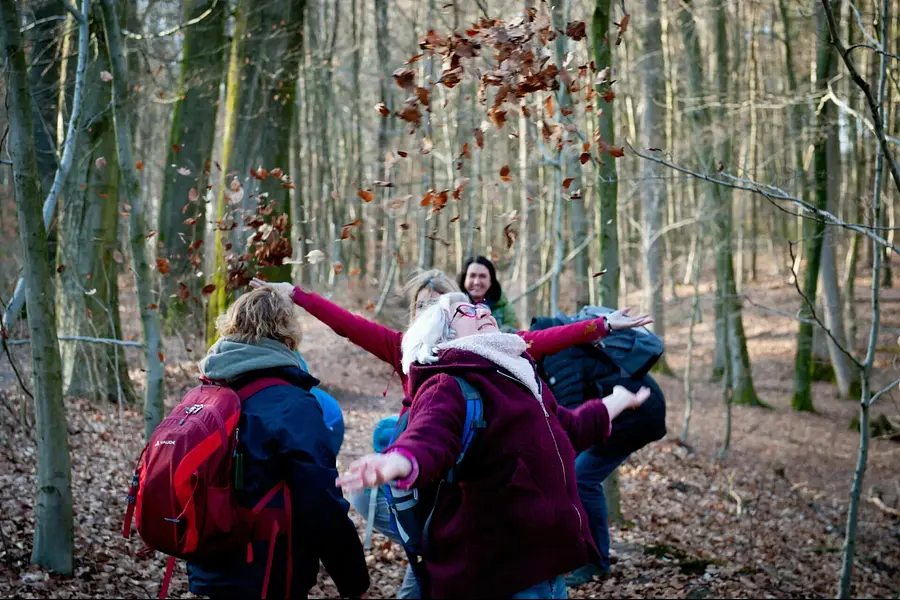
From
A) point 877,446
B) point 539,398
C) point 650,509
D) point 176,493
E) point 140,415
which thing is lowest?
point 877,446

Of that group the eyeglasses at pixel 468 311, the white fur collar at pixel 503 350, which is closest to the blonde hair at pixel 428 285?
the eyeglasses at pixel 468 311

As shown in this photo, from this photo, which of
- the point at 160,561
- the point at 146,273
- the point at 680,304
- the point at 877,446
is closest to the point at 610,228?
the point at 146,273

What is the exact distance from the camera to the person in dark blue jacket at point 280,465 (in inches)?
121

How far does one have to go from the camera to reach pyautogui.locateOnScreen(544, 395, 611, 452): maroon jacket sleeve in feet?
10.4

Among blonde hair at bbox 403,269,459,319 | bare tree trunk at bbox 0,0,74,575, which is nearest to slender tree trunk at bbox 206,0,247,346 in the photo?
bare tree trunk at bbox 0,0,74,575

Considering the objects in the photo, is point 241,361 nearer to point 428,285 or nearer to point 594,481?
point 428,285

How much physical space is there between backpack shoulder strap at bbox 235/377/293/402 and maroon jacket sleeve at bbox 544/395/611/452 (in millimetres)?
1152

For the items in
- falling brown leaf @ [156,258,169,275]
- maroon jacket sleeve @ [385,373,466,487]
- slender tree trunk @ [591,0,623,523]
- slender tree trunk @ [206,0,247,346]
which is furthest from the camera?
slender tree trunk @ [206,0,247,346]

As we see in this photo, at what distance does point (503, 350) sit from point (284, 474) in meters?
1.06

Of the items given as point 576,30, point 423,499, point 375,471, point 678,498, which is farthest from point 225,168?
point 678,498

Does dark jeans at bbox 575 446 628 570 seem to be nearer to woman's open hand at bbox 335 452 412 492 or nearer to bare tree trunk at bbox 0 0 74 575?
woman's open hand at bbox 335 452 412 492

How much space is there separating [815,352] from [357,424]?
44.0ft

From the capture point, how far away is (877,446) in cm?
1410

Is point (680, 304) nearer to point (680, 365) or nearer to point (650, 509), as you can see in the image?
point (680, 365)
